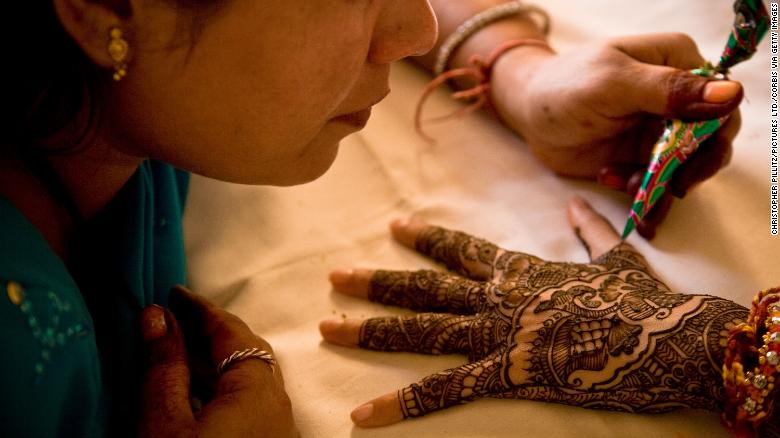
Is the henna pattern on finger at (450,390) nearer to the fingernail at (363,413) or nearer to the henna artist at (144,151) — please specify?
the fingernail at (363,413)

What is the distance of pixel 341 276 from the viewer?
3.00 feet

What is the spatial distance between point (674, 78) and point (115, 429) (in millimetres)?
786

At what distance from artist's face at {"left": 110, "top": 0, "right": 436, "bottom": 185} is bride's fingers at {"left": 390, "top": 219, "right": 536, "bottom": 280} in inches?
11.1

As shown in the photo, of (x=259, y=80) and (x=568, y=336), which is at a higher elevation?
(x=259, y=80)

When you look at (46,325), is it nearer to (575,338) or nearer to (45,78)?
(45,78)

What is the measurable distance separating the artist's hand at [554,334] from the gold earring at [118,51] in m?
0.42

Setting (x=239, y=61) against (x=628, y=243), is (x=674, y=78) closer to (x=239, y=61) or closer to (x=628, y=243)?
(x=628, y=243)

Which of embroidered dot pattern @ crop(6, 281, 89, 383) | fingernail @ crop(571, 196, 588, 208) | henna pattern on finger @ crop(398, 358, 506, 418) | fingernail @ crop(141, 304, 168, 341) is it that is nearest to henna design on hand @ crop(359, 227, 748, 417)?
henna pattern on finger @ crop(398, 358, 506, 418)

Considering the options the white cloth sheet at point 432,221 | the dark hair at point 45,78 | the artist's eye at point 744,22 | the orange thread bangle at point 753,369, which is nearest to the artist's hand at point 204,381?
the white cloth sheet at point 432,221

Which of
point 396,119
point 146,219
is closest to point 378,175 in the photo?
point 396,119

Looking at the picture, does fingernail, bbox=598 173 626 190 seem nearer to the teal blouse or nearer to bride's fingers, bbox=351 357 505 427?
bride's fingers, bbox=351 357 505 427

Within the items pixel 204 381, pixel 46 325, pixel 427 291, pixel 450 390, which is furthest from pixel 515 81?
pixel 46 325

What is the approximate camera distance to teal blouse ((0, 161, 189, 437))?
531 millimetres

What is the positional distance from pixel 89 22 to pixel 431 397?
0.51m
